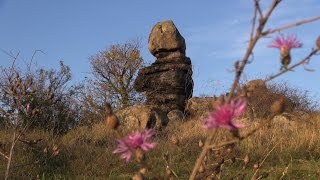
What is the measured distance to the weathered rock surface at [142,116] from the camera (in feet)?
49.9

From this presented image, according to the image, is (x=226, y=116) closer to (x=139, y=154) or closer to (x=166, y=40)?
(x=139, y=154)

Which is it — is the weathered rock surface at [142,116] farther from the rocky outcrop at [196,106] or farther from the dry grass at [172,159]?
the dry grass at [172,159]

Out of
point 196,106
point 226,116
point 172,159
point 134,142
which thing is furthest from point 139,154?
point 196,106

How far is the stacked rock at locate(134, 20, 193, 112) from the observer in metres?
19.1

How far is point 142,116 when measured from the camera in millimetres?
15594

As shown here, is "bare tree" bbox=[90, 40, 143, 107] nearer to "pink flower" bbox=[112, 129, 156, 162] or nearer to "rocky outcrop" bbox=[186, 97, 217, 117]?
"rocky outcrop" bbox=[186, 97, 217, 117]

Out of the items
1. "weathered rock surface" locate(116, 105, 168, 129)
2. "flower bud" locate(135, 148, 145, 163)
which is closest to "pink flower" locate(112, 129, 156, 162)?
"flower bud" locate(135, 148, 145, 163)

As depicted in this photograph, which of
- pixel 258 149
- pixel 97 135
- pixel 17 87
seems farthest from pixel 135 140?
pixel 97 135

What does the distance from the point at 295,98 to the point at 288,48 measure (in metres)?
21.0

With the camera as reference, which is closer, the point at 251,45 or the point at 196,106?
the point at 251,45

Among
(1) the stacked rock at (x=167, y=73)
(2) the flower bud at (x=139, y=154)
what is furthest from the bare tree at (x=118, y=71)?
(2) the flower bud at (x=139, y=154)

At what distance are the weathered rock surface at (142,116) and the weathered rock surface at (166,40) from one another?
4319 mm

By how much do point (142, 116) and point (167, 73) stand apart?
4108 mm

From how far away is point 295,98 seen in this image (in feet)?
70.6
